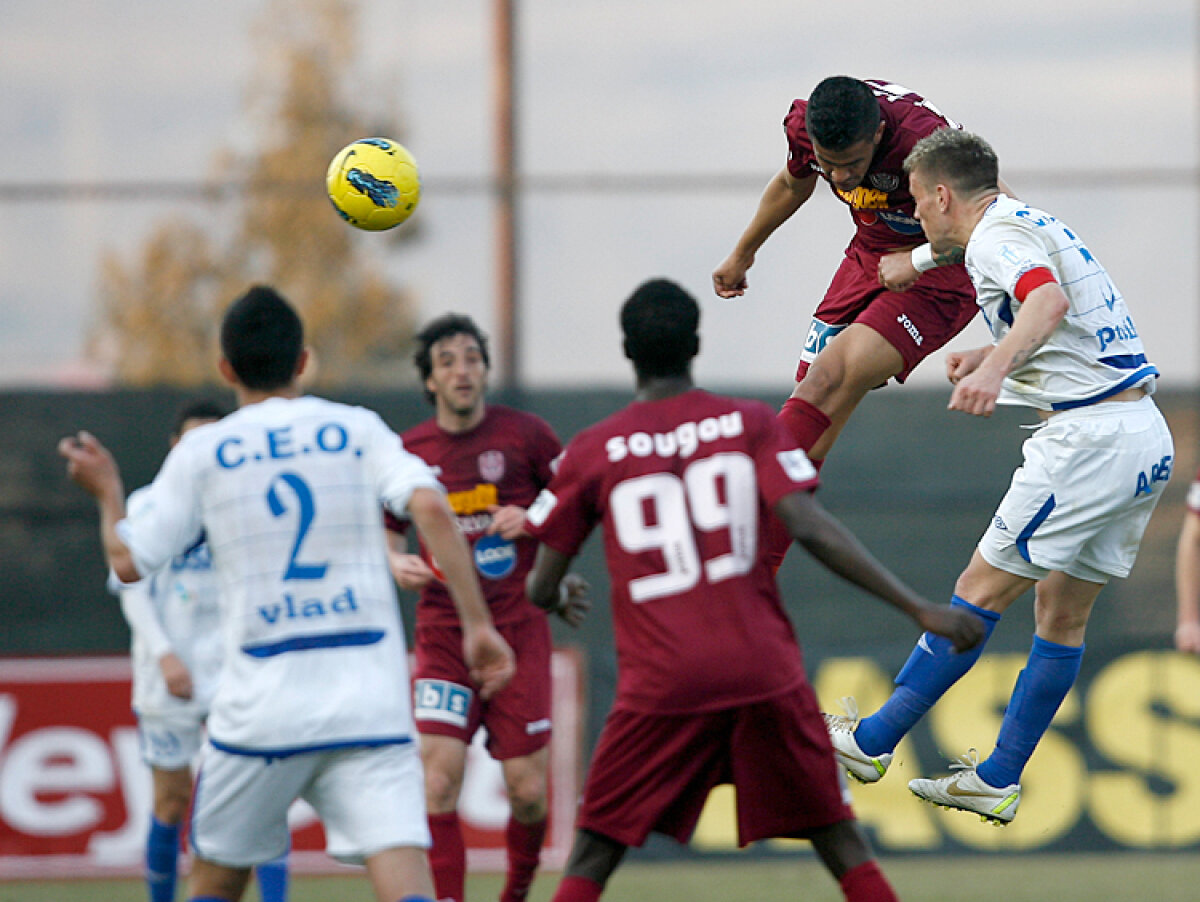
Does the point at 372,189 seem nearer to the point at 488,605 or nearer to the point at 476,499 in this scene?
the point at 476,499

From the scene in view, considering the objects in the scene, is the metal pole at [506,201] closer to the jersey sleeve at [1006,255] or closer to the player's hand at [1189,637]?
the player's hand at [1189,637]

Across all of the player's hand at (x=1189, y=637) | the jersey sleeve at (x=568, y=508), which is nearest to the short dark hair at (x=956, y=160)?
the jersey sleeve at (x=568, y=508)

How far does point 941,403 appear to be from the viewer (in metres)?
13.8

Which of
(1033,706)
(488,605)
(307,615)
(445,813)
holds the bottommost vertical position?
(445,813)

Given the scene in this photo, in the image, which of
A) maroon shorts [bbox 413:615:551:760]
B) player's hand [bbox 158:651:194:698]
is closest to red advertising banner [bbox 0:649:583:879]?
player's hand [bbox 158:651:194:698]

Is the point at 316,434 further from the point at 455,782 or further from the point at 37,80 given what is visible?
the point at 37,80

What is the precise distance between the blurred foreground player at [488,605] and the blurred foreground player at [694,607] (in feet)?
8.25

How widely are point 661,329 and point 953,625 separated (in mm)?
1328

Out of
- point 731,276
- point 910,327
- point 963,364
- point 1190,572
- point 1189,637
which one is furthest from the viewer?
point 1190,572

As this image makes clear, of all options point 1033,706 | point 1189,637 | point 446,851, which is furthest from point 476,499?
point 1189,637

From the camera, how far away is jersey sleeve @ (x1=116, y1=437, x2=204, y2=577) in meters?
5.02

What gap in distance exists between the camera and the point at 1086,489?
586cm

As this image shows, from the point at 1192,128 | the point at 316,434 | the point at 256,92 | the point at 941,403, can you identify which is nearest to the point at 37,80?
the point at 256,92

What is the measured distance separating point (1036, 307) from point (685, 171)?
34.3ft
